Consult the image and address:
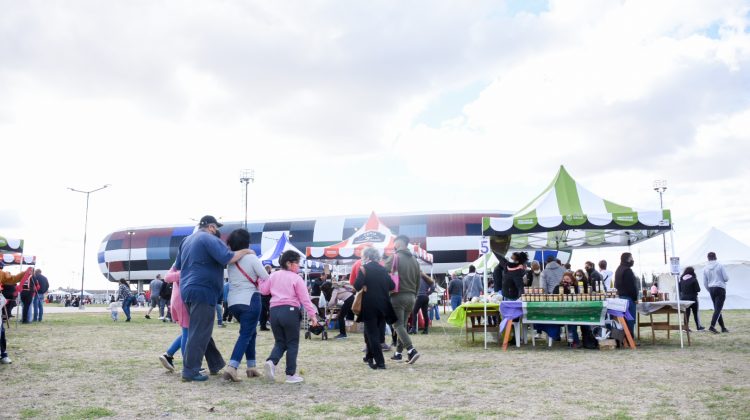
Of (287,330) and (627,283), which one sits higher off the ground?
(627,283)

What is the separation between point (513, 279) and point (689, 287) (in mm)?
5681

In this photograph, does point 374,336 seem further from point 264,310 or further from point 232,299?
point 264,310

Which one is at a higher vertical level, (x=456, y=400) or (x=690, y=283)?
(x=690, y=283)

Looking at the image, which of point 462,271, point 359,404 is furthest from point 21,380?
point 462,271

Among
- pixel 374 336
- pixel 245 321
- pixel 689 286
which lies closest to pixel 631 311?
pixel 689 286

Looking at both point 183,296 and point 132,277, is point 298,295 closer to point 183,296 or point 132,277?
point 183,296

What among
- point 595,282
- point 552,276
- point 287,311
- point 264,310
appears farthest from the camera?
point 264,310

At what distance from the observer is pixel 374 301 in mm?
8039

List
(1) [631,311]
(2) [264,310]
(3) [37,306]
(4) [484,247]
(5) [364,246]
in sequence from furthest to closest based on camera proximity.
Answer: (5) [364,246] < (3) [37,306] < (2) [264,310] < (1) [631,311] < (4) [484,247]

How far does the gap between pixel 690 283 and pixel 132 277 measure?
6880 centimetres

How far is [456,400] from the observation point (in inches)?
227

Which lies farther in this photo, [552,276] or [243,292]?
[552,276]

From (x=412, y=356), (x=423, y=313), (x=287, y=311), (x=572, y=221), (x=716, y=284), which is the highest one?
(x=572, y=221)

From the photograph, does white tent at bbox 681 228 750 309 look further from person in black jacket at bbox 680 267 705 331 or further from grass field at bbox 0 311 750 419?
grass field at bbox 0 311 750 419
